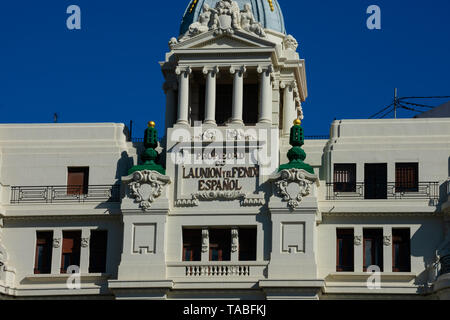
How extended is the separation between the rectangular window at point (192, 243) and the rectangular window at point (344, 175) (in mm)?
8168

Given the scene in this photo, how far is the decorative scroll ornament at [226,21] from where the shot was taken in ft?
252

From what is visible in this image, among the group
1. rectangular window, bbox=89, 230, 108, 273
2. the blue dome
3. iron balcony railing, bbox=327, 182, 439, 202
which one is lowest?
rectangular window, bbox=89, 230, 108, 273

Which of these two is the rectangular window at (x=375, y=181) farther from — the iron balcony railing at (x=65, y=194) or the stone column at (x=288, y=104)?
the iron balcony railing at (x=65, y=194)

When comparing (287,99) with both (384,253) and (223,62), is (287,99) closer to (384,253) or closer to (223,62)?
(223,62)

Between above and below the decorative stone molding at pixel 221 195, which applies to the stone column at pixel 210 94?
above

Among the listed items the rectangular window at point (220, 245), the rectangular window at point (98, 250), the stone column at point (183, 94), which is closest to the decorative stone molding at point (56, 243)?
the rectangular window at point (98, 250)

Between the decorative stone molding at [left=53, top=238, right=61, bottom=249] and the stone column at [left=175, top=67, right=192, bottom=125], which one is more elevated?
the stone column at [left=175, top=67, right=192, bottom=125]

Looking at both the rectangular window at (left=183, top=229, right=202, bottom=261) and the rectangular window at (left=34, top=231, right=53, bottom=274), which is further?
the rectangular window at (left=34, top=231, right=53, bottom=274)

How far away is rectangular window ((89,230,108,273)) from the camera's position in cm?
7369

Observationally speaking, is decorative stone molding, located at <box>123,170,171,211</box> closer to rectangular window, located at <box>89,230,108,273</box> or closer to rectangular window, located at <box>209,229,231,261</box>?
rectangular window, located at <box>89,230,108,273</box>

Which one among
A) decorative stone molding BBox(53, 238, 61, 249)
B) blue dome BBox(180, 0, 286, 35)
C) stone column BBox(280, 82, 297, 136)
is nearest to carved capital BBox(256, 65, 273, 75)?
stone column BBox(280, 82, 297, 136)

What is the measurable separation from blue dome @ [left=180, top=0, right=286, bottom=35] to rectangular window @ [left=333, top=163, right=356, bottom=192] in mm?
11469

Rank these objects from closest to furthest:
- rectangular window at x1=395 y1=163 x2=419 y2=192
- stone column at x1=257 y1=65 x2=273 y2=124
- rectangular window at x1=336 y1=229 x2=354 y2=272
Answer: rectangular window at x1=336 y1=229 x2=354 y2=272 → rectangular window at x1=395 y1=163 x2=419 y2=192 → stone column at x1=257 y1=65 x2=273 y2=124
